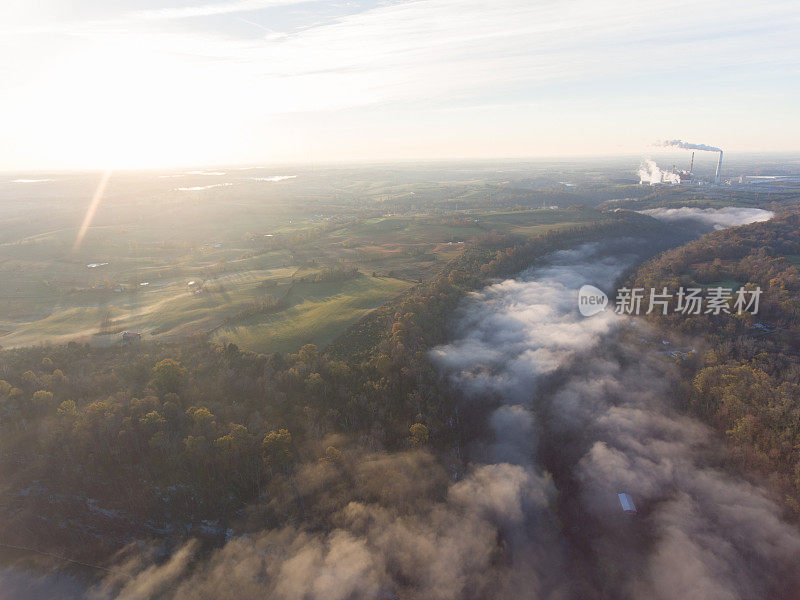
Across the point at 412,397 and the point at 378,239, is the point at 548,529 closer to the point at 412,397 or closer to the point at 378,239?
the point at 412,397

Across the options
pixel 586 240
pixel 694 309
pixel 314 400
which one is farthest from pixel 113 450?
Answer: pixel 586 240

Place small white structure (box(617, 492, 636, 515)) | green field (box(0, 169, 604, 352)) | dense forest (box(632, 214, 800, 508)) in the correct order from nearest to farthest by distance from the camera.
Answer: small white structure (box(617, 492, 636, 515)) → dense forest (box(632, 214, 800, 508)) → green field (box(0, 169, 604, 352))

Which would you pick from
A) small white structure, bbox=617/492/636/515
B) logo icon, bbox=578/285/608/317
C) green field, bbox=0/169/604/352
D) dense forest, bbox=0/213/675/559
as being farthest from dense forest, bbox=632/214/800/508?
green field, bbox=0/169/604/352

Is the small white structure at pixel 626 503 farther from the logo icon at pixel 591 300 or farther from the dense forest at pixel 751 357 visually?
the logo icon at pixel 591 300

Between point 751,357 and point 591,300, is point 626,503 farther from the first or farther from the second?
point 591,300

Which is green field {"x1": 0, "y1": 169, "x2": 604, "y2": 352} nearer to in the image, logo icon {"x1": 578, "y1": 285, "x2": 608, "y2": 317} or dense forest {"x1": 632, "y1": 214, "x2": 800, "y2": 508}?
logo icon {"x1": 578, "y1": 285, "x2": 608, "y2": 317}

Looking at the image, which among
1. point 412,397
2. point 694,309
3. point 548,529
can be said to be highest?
point 694,309
